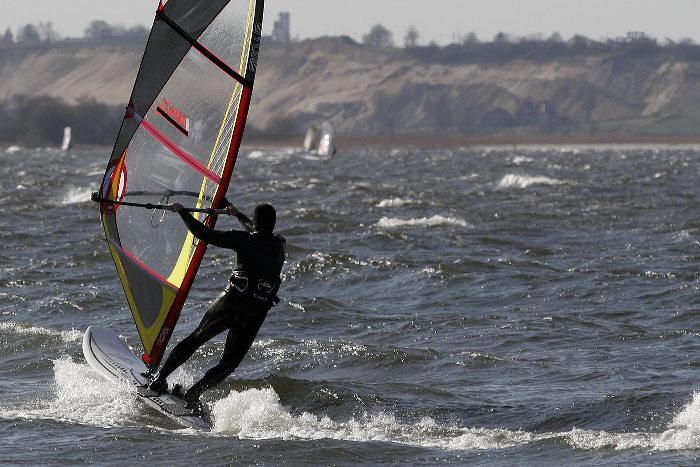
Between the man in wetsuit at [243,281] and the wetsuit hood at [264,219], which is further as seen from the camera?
the wetsuit hood at [264,219]

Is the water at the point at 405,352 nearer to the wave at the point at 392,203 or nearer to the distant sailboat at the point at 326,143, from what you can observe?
the wave at the point at 392,203

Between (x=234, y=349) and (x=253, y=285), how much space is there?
0.62 meters

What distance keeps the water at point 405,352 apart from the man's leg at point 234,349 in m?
0.25

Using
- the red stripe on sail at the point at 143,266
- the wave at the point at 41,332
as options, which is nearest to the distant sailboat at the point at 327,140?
the wave at the point at 41,332

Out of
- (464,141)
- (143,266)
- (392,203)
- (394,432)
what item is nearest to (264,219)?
(143,266)

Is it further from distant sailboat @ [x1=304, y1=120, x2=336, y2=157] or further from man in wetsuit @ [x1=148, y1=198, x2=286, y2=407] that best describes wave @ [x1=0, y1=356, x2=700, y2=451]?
distant sailboat @ [x1=304, y1=120, x2=336, y2=157]

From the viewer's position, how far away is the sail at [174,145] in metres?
9.62

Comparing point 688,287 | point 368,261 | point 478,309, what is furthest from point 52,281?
point 688,287

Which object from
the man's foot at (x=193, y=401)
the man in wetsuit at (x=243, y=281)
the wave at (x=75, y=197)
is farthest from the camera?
the wave at (x=75, y=197)

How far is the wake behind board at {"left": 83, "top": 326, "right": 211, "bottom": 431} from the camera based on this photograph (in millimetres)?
9672

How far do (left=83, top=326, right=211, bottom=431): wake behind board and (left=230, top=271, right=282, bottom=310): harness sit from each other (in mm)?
1015

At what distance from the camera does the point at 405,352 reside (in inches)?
493

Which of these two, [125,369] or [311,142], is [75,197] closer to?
[125,369]

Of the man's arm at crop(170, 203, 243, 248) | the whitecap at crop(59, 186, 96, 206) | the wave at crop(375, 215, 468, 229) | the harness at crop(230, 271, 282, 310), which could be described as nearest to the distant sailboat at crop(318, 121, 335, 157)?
the whitecap at crop(59, 186, 96, 206)
